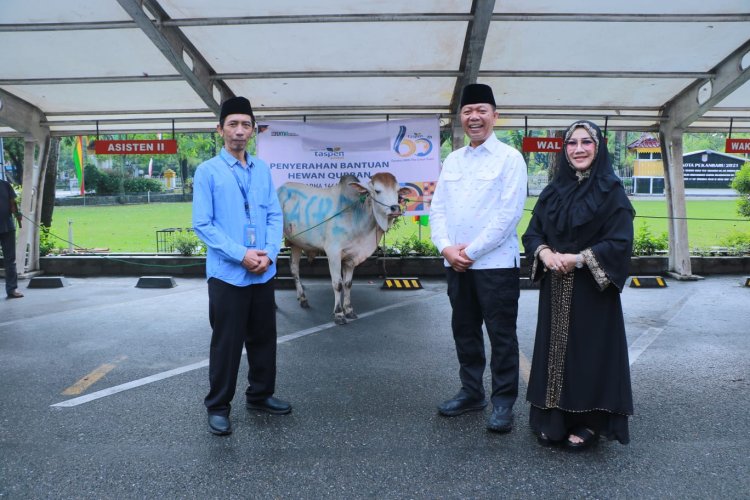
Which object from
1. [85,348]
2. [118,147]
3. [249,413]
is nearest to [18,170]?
[118,147]

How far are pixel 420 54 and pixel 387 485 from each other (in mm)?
5575

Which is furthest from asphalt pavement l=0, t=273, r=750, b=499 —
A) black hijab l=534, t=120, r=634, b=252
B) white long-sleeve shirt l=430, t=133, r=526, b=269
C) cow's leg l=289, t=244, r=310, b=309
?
black hijab l=534, t=120, r=634, b=252

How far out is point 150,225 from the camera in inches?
989

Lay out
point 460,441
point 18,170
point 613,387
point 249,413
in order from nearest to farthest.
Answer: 1. point 613,387
2. point 460,441
3. point 249,413
4. point 18,170

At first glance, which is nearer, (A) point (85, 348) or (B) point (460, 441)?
(B) point (460, 441)

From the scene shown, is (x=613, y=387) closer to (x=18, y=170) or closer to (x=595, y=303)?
(x=595, y=303)

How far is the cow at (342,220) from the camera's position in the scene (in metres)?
7.17

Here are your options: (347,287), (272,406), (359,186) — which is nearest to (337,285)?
(347,287)

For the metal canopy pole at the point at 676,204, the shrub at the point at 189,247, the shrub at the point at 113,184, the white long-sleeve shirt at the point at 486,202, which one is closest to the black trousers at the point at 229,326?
the white long-sleeve shirt at the point at 486,202

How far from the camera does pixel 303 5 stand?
6.27 m

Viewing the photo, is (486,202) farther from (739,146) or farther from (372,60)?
(739,146)

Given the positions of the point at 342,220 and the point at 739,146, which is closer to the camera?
the point at 342,220

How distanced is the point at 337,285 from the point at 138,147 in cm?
407

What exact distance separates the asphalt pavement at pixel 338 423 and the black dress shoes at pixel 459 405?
8 centimetres
